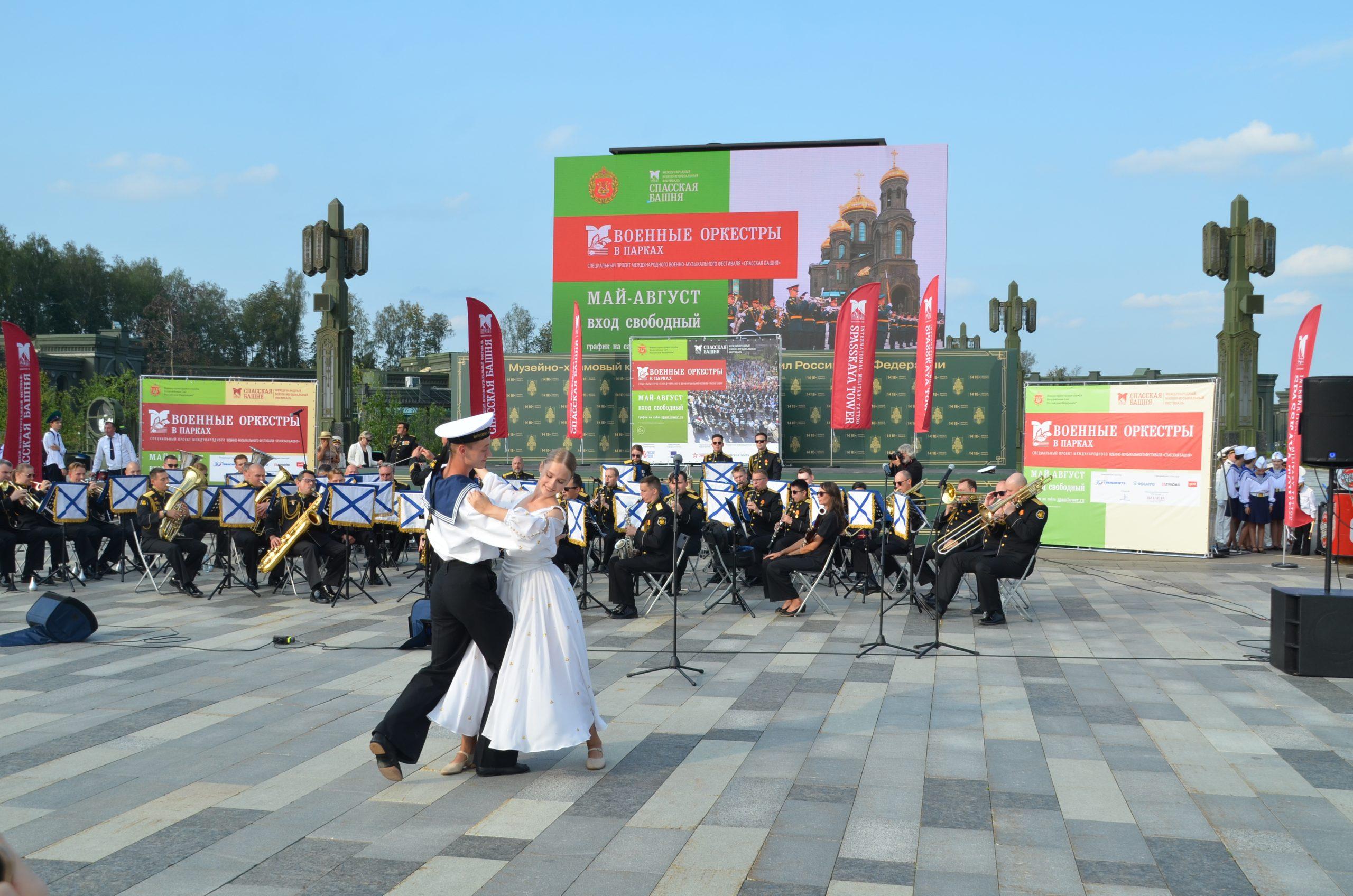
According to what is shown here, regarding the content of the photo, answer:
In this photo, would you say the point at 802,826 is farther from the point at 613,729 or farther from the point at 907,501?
the point at 907,501

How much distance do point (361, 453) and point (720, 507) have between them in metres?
9.81

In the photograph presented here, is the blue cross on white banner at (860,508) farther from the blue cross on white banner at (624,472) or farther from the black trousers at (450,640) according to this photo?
the black trousers at (450,640)

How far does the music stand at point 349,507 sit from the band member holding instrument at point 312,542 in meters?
0.12

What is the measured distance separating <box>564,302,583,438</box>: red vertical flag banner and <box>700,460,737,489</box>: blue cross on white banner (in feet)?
28.9

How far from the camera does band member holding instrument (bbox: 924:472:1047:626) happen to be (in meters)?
11.0

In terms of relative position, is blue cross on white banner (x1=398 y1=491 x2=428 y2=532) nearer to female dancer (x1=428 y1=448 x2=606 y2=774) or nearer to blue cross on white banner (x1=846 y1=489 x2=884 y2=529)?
blue cross on white banner (x1=846 y1=489 x2=884 y2=529)

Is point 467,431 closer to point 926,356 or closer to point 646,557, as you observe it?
point 646,557

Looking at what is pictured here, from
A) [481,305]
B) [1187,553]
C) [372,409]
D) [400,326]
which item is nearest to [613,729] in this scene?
[1187,553]

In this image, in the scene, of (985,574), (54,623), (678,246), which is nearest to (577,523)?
(985,574)

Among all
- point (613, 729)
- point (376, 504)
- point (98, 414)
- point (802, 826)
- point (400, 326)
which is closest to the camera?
point (802, 826)

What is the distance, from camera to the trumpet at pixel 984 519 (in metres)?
11.2

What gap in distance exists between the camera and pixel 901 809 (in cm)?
520

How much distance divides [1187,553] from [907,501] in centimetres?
747

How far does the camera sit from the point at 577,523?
11.7 m
